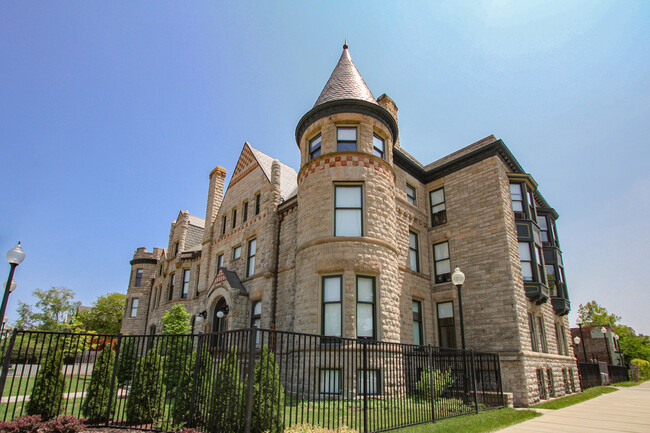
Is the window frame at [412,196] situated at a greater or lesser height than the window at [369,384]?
greater

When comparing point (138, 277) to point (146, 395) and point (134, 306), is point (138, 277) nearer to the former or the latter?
point (134, 306)

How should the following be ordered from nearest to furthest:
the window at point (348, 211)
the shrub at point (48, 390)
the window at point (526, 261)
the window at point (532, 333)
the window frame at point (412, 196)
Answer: the shrub at point (48, 390) → the window at point (348, 211) → the window at point (532, 333) → the window at point (526, 261) → the window frame at point (412, 196)

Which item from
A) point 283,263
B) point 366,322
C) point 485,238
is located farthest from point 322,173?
point 485,238

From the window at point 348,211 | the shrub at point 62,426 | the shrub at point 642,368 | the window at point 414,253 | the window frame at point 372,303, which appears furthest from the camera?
the shrub at point 642,368

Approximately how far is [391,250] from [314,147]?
592 cm

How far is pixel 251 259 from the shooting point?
20.7 meters

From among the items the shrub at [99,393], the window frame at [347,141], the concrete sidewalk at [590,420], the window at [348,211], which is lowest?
the concrete sidewalk at [590,420]

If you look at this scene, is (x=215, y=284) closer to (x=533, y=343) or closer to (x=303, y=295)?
(x=303, y=295)

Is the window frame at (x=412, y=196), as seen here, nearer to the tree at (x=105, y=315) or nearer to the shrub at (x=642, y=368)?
the shrub at (x=642, y=368)

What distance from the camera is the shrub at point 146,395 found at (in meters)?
8.80

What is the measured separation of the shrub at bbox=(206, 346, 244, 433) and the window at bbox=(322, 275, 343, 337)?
6.70 metres

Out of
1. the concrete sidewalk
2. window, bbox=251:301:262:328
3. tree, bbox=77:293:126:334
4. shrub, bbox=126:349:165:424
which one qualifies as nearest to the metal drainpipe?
window, bbox=251:301:262:328

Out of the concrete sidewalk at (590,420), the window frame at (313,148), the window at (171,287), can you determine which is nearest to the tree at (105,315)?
the window at (171,287)

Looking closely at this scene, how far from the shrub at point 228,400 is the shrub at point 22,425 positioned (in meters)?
3.51
